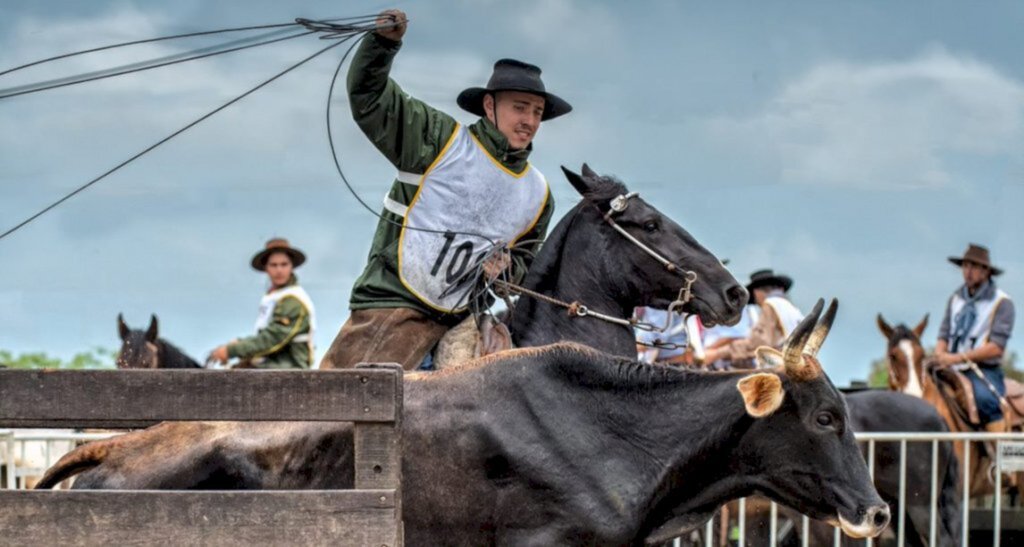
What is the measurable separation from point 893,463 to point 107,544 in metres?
6.90

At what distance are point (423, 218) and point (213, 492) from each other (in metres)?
2.72

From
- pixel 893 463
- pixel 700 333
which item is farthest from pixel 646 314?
pixel 893 463

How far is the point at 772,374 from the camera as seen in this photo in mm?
6102

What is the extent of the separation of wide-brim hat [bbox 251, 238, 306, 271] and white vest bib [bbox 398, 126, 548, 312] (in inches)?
292

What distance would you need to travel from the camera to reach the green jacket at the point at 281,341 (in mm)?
14438

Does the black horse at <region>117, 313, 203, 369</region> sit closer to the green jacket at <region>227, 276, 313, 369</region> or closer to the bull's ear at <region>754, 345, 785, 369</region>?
the green jacket at <region>227, 276, 313, 369</region>

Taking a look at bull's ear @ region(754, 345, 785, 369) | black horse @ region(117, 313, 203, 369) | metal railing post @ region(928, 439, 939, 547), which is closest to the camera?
bull's ear @ region(754, 345, 785, 369)

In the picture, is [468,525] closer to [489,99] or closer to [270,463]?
[270,463]

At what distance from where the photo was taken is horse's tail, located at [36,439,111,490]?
643 cm

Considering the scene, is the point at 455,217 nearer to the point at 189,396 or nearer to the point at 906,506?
the point at 189,396

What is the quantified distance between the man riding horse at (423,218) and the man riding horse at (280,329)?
22.4ft

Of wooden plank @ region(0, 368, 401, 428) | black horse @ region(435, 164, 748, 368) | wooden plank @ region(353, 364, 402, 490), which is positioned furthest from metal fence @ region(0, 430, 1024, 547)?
wooden plank @ region(353, 364, 402, 490)

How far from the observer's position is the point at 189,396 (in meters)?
5.20

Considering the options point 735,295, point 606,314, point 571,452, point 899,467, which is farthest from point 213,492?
point 899,467
